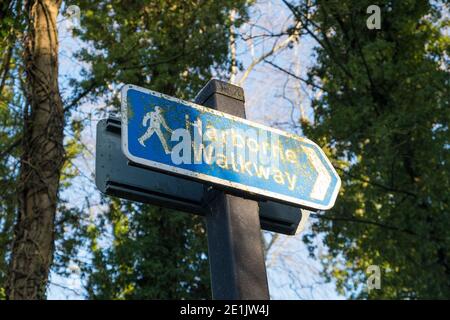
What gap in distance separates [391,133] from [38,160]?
6.07 meters

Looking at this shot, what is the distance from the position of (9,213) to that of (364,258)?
7452mm

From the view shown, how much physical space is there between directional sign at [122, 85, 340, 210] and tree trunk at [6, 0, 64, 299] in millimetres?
4775

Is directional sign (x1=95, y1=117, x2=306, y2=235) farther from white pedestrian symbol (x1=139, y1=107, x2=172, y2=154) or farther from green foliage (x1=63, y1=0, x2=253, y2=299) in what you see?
green foliage (x1=63, y1=0, x2=253, y2=299)

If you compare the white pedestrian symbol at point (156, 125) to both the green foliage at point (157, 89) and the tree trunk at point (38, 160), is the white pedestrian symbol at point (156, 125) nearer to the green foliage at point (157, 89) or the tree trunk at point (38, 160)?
the tree trunk at point (38, 160)

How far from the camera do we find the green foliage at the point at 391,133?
11789mm

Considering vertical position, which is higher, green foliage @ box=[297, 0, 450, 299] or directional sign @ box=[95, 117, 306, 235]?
green foliage @ box=[297, 0, 450, 299]

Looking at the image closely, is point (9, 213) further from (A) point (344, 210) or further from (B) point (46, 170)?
(A) point (344, 210)

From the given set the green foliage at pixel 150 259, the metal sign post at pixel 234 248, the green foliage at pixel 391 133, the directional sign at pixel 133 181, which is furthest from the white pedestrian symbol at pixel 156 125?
the green foliage at pixel 150 259

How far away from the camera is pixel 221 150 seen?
2656 millimetres

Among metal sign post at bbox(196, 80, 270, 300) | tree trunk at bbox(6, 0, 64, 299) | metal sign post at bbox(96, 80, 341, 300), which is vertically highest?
tree trunk at bbox(6, 0, 64, 299)

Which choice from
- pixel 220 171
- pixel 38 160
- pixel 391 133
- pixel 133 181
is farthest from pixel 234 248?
pixel 391 133

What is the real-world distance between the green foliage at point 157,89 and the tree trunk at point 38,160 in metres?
3.89

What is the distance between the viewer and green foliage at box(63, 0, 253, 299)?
1290 cm

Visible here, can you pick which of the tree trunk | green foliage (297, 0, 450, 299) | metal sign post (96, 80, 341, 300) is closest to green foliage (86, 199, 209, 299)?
green foliage (297, 0, 450, 299)
